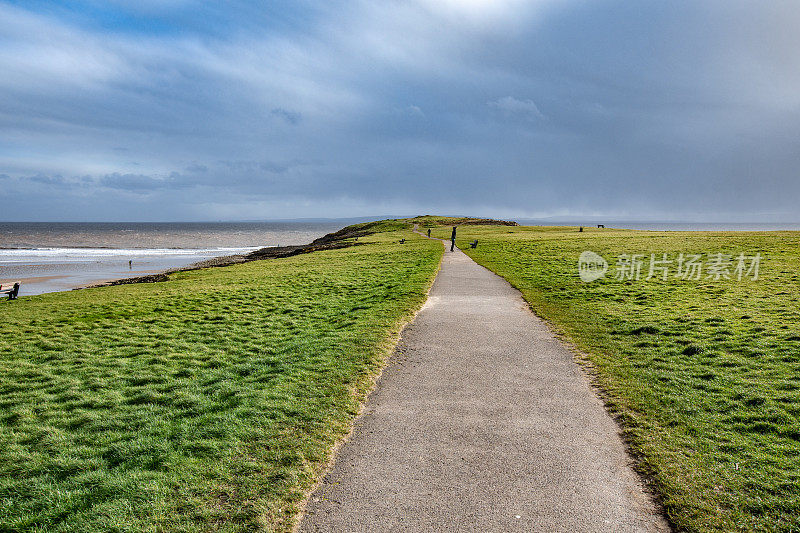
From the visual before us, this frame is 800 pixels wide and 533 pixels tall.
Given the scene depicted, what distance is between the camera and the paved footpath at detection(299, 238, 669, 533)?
5.14 m

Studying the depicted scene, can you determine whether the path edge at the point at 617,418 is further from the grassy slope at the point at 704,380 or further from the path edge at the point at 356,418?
the path edge at the point at 356,418

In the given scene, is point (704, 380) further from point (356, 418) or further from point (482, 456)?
point (356, 418)

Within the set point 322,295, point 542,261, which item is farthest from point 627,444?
point 542,261

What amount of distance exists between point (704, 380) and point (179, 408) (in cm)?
1120

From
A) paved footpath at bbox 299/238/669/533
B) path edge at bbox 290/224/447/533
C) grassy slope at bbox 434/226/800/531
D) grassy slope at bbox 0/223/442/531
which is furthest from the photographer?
grassy slope at bbox 434/226/800/531

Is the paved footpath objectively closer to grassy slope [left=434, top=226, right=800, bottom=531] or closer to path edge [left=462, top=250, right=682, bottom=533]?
path edge [left=462, top=250, right=682, bottom=533]

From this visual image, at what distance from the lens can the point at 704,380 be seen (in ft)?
31.0

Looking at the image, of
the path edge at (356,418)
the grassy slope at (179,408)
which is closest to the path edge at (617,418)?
the path edge at (356,418)

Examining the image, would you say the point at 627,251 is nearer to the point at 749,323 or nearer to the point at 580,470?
the point at 749,323

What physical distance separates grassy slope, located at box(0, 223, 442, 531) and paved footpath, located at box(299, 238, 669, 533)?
0.67 meters

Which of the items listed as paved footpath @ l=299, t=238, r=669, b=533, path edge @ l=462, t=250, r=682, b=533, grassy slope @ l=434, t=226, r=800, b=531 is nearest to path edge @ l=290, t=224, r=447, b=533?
paved footpath @ l=299, t=238, r=669, b=533

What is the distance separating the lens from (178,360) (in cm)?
1182

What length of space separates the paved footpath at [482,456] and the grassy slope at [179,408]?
0.67 meters

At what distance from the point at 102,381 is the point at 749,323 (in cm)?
1894
